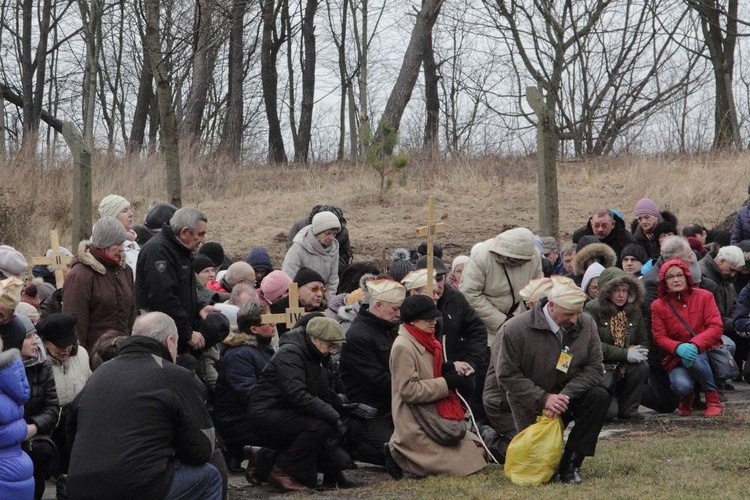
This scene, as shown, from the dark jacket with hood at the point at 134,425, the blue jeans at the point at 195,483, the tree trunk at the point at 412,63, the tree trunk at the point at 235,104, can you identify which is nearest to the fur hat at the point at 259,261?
the blue jeans at the point at 195,483

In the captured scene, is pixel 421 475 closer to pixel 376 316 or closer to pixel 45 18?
pixel 376 316

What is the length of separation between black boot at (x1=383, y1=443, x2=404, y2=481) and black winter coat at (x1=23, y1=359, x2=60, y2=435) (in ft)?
8.39

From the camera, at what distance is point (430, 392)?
8.78 m

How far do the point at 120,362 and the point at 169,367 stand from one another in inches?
11.1

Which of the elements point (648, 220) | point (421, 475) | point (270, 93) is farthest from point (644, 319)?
point (270, 93)

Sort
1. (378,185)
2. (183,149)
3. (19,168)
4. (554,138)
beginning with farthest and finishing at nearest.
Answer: (183,149) < (378,185) < (19,168) < (554,138)

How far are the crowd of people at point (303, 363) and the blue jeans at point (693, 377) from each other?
0.7 inches

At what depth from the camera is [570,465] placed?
844cm

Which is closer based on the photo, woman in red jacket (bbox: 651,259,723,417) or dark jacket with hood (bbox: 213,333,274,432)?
dark jacket with hood (bbox: 213,333,274,432)

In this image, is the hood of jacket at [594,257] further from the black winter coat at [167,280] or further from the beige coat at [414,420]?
the black winter coat at [167,280]

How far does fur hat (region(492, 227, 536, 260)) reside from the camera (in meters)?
10.2

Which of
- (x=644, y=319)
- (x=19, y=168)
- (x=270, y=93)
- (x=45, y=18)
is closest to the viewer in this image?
(x=644, y=319)

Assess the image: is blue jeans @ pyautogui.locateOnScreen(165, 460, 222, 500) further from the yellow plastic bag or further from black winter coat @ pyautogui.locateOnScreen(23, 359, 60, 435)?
the yellow plastic bag

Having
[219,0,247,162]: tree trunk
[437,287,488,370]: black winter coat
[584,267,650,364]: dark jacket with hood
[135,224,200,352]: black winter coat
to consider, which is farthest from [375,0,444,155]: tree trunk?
[135,224,200,352]: black winter coat
